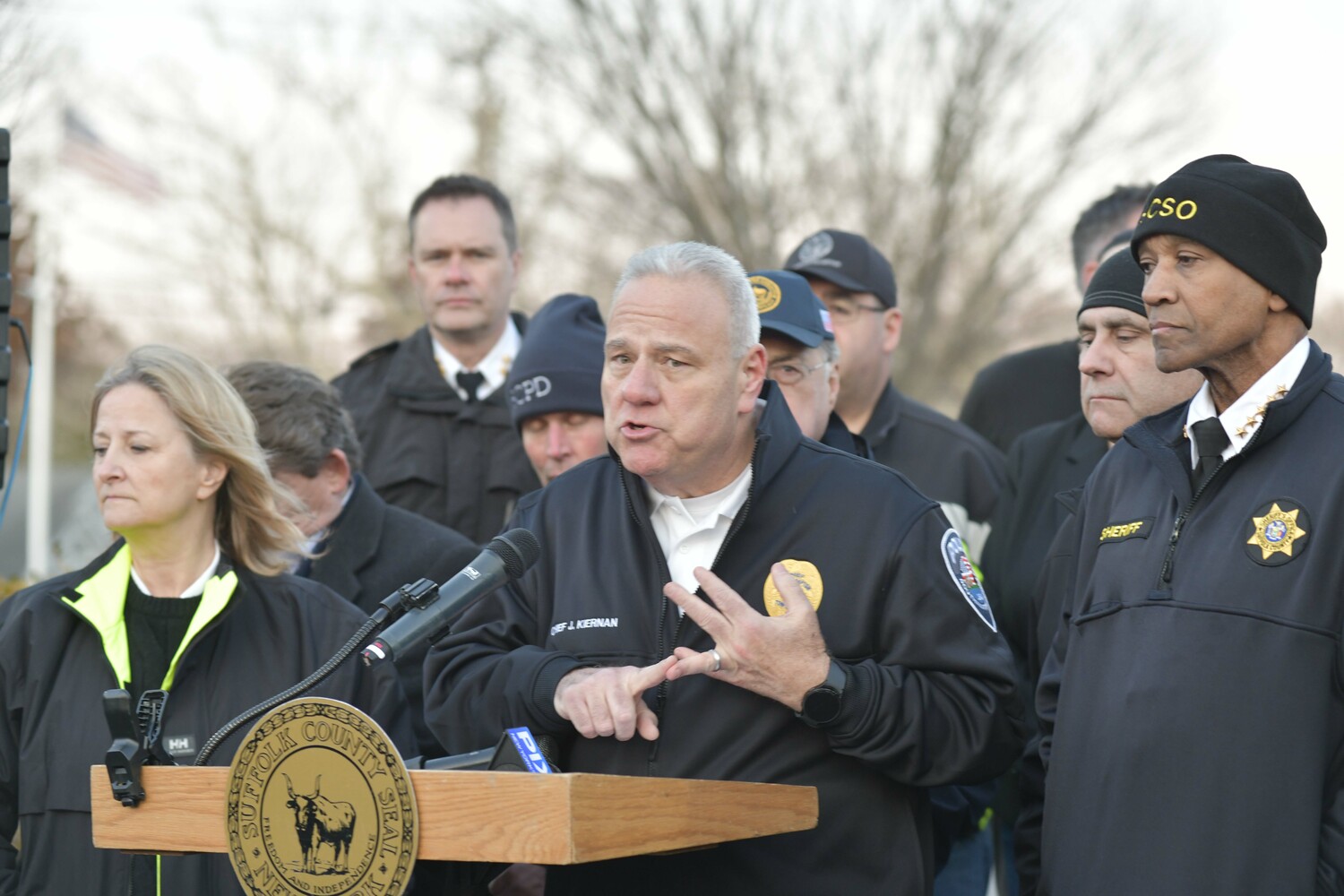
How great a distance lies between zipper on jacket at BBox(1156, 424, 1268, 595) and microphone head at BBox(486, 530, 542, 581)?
131cm

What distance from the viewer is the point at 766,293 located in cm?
478

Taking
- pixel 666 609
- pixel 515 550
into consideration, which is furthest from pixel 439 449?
pixel 515 550

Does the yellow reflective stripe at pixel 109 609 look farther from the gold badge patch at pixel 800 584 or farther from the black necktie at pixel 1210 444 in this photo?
the black necktie at pixel 1210 444

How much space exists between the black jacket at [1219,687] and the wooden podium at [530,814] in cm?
64

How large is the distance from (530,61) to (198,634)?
15253 millimetres

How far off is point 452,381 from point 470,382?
0.09 meters

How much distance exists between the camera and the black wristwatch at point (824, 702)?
324 cm

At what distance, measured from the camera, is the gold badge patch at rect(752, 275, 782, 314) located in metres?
4.75

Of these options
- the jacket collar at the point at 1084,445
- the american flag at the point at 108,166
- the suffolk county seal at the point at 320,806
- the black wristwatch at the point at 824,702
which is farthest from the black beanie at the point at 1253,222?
the american flag at the point at 108,166

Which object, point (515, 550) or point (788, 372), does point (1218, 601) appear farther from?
point (788, 372)

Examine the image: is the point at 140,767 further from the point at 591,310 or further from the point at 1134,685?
the point at 591,310

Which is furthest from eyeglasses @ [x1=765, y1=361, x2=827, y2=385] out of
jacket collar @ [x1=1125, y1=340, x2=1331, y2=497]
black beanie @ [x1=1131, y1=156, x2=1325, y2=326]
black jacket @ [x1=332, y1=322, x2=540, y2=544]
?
black jacket @ [x1=332, y1=322, x2=540, y2=544]

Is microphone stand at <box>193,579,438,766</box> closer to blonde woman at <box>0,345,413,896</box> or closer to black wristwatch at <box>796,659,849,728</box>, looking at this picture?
black wristwatch at <box>796,659,849,728</box>

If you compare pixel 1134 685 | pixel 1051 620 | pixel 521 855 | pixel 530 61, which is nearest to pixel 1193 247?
pixel 1134 685
